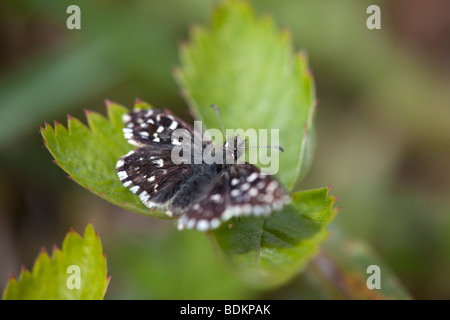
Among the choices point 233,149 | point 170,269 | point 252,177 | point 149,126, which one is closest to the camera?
point 252,177

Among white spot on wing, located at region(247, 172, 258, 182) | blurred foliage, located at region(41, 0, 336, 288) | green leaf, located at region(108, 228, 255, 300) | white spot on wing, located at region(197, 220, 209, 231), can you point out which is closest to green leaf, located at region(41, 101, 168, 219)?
blurred foliage, located at region(41, 0, 336, 288)

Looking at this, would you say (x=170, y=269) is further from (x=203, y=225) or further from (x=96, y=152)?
(x=203, y=225)

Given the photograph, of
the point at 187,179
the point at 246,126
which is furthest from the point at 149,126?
the point at 246,126

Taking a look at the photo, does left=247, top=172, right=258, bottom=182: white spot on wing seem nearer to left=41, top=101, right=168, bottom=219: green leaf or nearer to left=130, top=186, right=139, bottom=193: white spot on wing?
left=41, top=101, right=168, bottom=219: green leaf

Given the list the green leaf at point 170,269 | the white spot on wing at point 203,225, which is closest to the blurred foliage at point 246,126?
the white spot on wing at point 203,225

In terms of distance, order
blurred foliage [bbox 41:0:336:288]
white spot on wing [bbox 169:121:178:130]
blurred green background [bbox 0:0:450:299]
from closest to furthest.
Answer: blurred foliage [bbox 41:0:336:288]
white spot on wing [bbox 169:121:178:130]
blurred green background [bbox 0:0:450:299]

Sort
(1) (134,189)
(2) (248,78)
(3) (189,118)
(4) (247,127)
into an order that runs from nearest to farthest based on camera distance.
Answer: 1. (1) (134,189)
2. (4) (247,127)
3. (2) (248,78)
4. (3) (189,118)

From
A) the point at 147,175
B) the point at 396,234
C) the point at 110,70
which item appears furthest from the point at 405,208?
the point at 110,70

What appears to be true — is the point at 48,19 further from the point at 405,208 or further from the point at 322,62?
the point at 405,208
